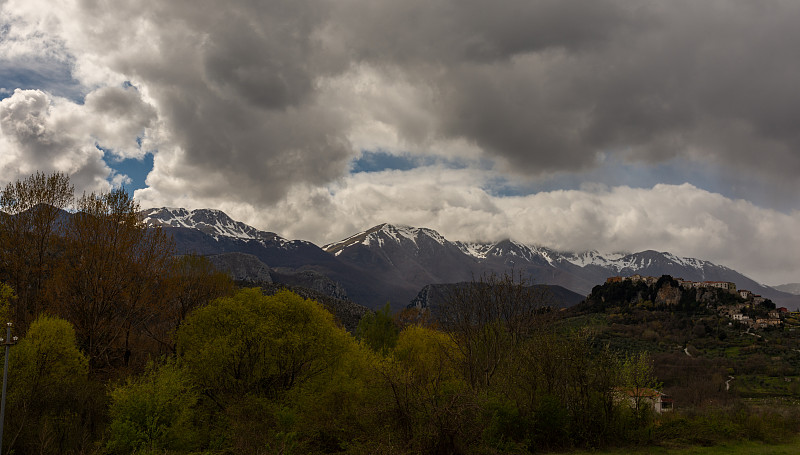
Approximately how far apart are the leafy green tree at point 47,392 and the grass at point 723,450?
32.6 metres

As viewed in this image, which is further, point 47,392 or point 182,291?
point 182,291

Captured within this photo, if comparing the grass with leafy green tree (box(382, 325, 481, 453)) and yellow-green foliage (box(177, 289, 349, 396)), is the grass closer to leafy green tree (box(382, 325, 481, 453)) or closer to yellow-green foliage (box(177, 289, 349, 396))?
leafy green tree (box(382, 325, 481, 453))

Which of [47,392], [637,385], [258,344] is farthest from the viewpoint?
[258,344]

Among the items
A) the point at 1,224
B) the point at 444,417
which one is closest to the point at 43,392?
the point at 1,224

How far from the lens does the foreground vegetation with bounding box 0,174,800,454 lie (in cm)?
2870

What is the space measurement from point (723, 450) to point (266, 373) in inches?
1487

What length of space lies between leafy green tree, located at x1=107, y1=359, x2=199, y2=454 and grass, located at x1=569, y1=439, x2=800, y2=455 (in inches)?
1038

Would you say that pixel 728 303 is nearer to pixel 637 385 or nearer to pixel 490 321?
pixel 490 321

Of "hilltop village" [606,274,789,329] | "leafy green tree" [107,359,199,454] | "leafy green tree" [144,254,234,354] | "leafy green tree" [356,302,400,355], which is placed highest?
"hilltop village" [606,274,789,329]

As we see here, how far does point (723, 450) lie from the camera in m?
32.9

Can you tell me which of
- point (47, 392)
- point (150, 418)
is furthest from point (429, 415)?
point (47, 392)

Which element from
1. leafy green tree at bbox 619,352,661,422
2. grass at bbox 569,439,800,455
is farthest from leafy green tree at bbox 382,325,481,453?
leafy green tree at bbox 619,352,661,422

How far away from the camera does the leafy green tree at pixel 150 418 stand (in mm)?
29297

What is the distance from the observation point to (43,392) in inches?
1324
